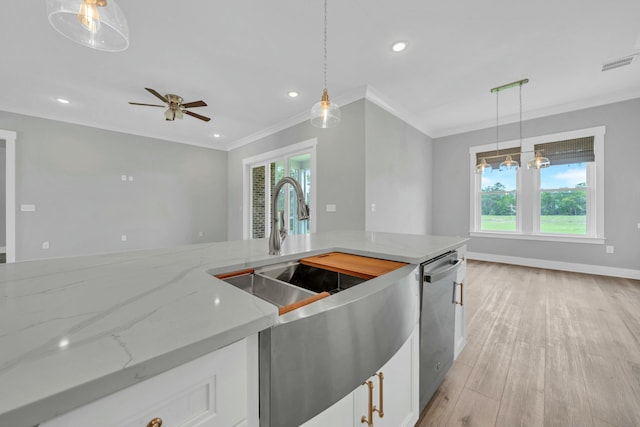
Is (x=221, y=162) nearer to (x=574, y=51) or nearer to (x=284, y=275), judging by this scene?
(x=284, y=275)

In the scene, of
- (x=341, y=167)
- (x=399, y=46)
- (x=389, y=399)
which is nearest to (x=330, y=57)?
(x=399, y=46)

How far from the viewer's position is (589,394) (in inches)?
57.2

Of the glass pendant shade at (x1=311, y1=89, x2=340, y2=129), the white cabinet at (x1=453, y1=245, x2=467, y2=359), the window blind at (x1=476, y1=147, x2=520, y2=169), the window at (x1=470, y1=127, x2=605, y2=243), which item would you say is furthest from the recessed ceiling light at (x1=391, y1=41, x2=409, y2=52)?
the window blind at (x1=476, y1=147, x2=520, y2=169)

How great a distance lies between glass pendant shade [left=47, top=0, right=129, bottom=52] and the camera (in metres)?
1.11

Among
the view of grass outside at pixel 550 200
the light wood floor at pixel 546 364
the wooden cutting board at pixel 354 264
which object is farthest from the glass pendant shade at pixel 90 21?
the view of grass outside at pixel 550 200

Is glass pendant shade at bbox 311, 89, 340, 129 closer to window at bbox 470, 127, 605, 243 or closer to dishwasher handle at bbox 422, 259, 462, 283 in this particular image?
dishwasher handle at bbox 422, 259, 462, 283

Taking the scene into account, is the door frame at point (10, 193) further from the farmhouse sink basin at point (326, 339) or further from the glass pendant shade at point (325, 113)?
the farmhouse sink basin at point (326, 339)

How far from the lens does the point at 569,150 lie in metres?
4.13

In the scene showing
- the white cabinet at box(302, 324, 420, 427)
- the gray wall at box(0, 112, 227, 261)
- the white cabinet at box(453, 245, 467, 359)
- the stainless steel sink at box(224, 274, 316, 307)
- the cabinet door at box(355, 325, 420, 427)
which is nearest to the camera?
the white cabinet at box(302, 324, 420, 427)

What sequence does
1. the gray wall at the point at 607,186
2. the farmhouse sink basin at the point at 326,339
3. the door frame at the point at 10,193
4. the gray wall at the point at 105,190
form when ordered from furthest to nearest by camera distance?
the gray wall at the point at 105,190, the door frame at the point at 10,193, the gray wall at the point at 607,186, the farmhouse sink basin at the point at 326,339

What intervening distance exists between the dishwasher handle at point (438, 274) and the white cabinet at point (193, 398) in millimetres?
931

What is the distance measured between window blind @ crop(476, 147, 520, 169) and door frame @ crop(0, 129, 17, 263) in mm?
8252

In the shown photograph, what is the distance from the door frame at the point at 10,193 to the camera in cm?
386

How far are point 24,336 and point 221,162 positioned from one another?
651cm
